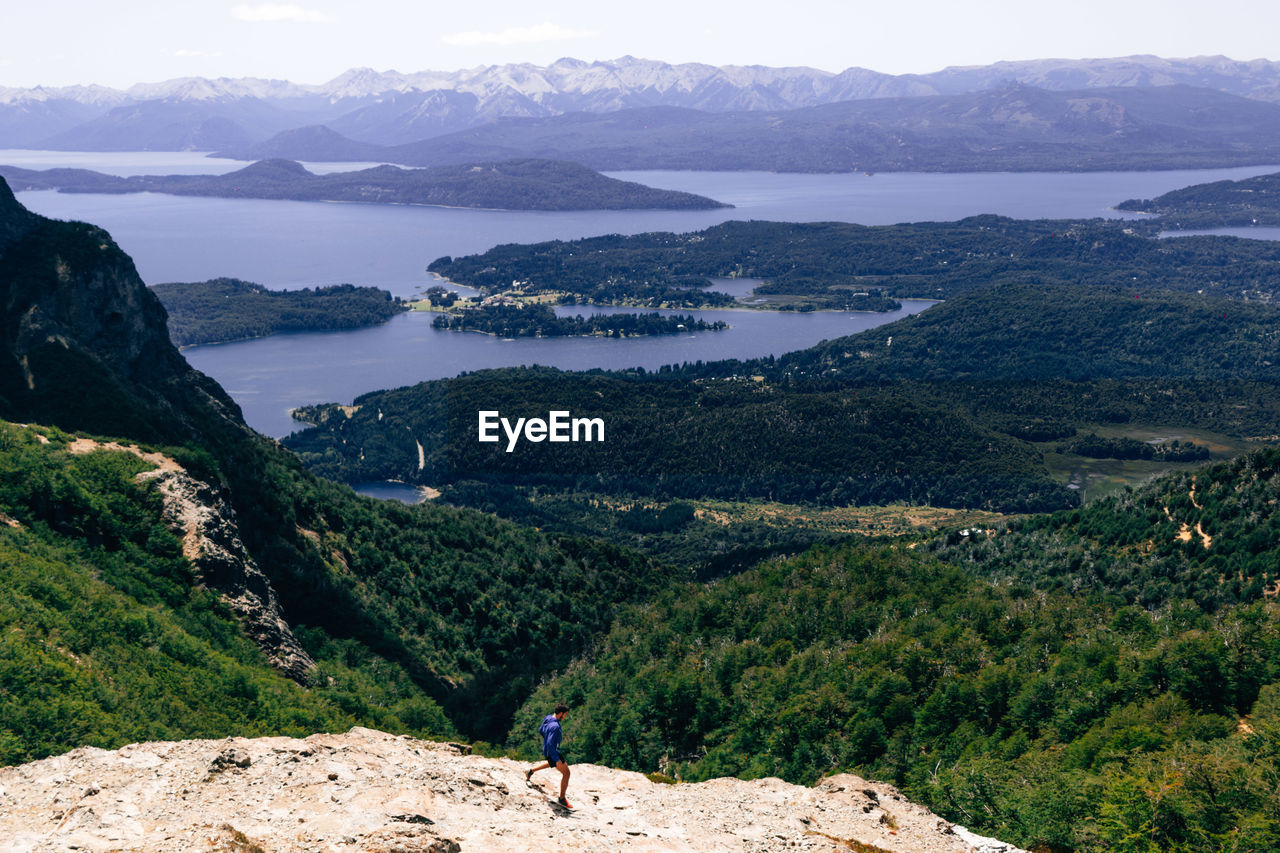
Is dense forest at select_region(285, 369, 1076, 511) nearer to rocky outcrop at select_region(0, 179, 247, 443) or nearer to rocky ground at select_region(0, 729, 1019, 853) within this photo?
rocky outcrop at select_region(0, 179, 247, 443)

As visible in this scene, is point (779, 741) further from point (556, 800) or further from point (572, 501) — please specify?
point (572, 501)

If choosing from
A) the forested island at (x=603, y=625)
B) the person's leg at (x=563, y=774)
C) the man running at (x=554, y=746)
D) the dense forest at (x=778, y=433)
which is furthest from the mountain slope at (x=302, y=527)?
the dense forest at (x=778, y=433)

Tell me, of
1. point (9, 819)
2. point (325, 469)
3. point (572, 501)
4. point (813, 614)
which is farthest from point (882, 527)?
point (9, 819)

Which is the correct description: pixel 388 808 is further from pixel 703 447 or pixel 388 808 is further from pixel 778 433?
pixel 778 433

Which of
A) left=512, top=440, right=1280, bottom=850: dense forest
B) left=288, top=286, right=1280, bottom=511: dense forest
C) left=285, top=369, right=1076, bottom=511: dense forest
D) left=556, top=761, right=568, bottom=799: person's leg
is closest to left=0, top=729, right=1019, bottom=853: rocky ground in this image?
left=556, top=761, right=568, bottom=799: person's leg

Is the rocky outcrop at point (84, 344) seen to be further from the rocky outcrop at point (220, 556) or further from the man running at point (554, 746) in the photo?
the man running at point (554, 746)

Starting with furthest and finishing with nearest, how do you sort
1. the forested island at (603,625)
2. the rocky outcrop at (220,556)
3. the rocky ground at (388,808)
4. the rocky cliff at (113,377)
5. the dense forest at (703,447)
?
the dense forest at (703,447) → the rocky cliff at (113,377) → the rocky outcrop at (220,556) → the forested island at (603,625) → the rocky ground at (388,808)
